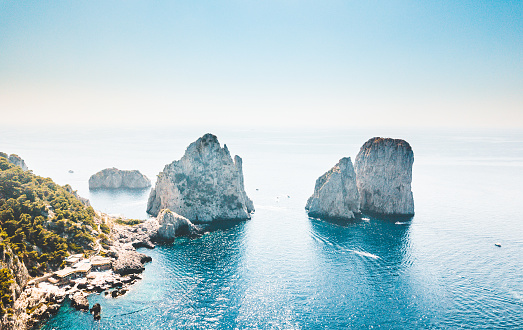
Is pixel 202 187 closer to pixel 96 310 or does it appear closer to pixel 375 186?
pixel 96 310

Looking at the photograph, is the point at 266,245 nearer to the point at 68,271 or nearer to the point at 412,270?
the point at 412,270

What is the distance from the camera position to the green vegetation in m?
66.3

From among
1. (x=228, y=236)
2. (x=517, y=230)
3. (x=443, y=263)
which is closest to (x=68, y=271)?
(x=228, y=236)

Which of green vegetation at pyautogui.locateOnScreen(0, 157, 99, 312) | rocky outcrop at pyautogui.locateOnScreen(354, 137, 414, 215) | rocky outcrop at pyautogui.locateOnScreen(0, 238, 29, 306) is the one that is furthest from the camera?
rocky outcrop at pyautogui.locateOnScreen(354, 137, 414, 215)

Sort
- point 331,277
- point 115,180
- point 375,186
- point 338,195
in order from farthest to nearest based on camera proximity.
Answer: point 115,180 < point 375,186 < point 338,195 < point 331,277

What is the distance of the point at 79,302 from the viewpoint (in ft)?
190

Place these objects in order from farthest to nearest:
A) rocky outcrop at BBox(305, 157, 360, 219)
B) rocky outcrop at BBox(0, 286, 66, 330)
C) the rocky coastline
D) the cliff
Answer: the rocky coastline < rocky outcrop at BBox(305, 157, 360, 219) < the cliff < rocky outcrop at BBox(0, 286, 66, 330)

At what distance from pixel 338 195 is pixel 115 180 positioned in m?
117

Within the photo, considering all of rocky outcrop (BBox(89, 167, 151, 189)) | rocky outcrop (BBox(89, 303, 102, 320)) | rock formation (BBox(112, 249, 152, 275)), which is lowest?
rocky outcrop (BBox(89, 303, 102, 320))

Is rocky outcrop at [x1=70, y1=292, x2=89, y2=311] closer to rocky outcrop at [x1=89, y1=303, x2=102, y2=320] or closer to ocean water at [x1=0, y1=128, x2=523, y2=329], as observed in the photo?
rocky outcrop at [x1=89, y1=303, x2=102, y2=320]

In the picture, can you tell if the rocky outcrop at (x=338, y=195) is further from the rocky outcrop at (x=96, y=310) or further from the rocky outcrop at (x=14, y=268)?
the rocky outcrop at (x=14, y=268)

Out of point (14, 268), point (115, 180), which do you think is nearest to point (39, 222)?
point (14, 268)

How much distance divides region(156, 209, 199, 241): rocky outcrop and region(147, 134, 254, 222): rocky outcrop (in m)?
9.99

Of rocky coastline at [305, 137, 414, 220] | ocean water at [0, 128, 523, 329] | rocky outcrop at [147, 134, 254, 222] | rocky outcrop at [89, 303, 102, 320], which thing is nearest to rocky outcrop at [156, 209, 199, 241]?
ocean water at [0, 128, 523, 329]
